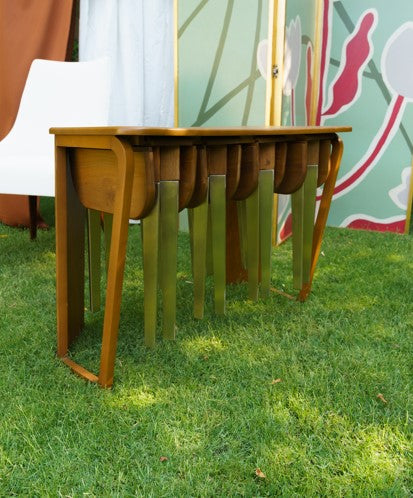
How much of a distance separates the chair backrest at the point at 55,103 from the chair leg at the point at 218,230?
1.37 metres

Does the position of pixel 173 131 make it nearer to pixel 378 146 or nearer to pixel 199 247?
pixel 199 247

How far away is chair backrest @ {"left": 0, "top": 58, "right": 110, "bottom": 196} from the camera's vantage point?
284 centimetres

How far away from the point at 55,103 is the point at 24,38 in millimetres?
868

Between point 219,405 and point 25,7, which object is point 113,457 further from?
point 25,7

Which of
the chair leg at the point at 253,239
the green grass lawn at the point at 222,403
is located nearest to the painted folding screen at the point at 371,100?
the green grass lawn at the point at 222,403

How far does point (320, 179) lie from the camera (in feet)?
6.84

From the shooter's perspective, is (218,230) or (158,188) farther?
(218,230)

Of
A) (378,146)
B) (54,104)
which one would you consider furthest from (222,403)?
(378,146)

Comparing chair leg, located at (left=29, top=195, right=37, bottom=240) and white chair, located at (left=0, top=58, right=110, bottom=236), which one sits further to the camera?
chair leg, located at (left=29, top=195, right=37, bottom=240)

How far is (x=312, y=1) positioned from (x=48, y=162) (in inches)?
77.8

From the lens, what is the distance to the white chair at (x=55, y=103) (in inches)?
112

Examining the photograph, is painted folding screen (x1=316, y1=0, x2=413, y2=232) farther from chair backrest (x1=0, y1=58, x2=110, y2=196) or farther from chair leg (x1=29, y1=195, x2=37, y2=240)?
chair leg (x1=29, y1=195, x2=37, y2=240)

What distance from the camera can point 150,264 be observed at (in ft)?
4.91

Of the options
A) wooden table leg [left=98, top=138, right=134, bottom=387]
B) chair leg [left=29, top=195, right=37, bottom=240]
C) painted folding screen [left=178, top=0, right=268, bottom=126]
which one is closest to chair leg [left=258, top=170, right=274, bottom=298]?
wooden table leg [left=98, top=138, right=134, bottom=387]
